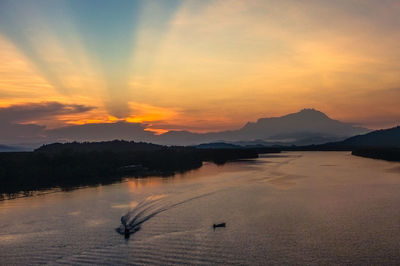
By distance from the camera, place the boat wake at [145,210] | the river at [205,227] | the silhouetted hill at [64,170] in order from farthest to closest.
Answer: the silhouetted hill at [64,170] → the boat wake at [145,210] → the river at [205,227]

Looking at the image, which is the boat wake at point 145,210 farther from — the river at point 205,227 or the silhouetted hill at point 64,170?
the silhouetted hill at point 64,170

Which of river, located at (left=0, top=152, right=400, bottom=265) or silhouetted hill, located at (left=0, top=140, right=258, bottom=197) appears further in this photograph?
silhouetted hill, located at (left=0, top=140, right=258, bottom=197)

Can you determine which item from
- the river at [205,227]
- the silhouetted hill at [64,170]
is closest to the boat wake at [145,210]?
the river at [205,227]

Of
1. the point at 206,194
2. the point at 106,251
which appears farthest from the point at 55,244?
the point at 206,194

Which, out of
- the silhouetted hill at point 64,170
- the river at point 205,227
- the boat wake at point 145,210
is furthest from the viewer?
the silhouetted hill at point 64,170

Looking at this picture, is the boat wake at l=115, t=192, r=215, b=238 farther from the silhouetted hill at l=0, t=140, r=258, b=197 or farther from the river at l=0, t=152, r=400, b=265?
the silhouetted hill at l=0, t=140, r=258, b=197

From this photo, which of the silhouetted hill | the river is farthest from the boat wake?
the silhouetted hill

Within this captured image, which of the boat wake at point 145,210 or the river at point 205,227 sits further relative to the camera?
the boat wake at point 145,210
